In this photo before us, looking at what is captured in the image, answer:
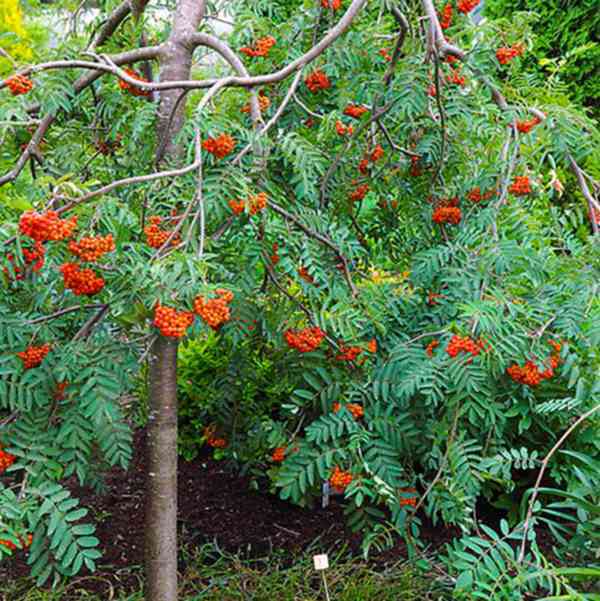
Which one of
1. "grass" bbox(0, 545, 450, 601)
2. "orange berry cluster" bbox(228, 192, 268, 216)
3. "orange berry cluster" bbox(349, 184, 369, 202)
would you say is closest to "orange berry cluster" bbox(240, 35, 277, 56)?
"orange berry cluster" bbox(349, 184, 369, 202)

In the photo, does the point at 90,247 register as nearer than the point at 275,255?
Yes

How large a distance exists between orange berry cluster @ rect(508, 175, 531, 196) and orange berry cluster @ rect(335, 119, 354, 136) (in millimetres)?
524

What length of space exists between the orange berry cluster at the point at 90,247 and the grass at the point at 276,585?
4.18ft

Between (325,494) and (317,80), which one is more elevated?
(317,80)

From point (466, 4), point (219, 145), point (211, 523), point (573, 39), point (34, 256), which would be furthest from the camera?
point (573, 39)

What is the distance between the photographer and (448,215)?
2361mm

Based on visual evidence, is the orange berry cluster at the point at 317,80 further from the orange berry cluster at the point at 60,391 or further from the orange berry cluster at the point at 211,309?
the orange berry cluster at the point at 60,391

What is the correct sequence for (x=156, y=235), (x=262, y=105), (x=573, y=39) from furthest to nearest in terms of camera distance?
Result: (x=573, y=39) → (x=262, y=105) → (x=156, y=235)

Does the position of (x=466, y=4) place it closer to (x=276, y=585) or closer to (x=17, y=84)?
(x=17, y=84)

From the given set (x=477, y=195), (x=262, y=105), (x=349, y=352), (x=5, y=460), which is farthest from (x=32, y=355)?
(x=477, y=195)

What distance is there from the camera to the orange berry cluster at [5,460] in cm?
177

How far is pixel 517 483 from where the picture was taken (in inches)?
116

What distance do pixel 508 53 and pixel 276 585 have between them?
188 centimetres

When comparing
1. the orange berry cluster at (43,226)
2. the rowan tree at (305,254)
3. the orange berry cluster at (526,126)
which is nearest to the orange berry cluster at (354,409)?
the rowan tree at (305,254)
